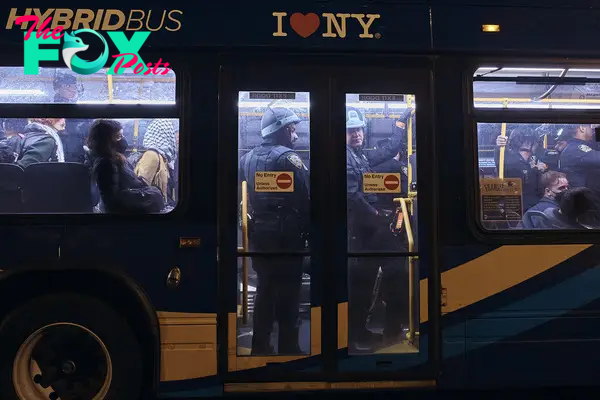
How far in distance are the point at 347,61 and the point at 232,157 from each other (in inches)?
42.3

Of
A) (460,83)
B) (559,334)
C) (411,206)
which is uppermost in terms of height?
(460,83)

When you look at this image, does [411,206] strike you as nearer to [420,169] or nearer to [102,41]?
[420,169]

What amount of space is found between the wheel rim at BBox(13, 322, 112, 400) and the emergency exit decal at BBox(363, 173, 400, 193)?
2147 millimetres

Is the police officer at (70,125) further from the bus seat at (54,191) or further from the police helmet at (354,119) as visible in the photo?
the police helmet at (354,119)

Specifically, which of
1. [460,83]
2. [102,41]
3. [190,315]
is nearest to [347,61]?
[460,83]

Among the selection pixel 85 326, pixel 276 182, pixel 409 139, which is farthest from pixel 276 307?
pixel 409 139

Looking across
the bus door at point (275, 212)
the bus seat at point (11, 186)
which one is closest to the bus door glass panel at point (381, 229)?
the bus door at point (275, 212)

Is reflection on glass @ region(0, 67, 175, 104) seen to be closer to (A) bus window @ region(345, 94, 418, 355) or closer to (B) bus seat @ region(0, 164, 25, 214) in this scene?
(B) bus seat @ region(0, 164, 25, 214)

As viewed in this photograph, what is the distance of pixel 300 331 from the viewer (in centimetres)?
396

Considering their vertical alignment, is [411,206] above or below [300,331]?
above

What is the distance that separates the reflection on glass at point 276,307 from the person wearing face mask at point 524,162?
162 centimetres

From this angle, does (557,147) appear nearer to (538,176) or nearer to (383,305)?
(538,176)

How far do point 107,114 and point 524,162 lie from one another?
2.96 meters

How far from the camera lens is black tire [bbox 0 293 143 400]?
3.78 m
